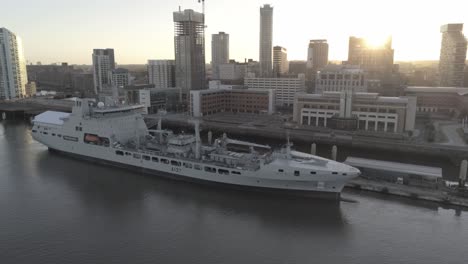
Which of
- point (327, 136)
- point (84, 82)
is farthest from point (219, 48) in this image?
point (327, 136)

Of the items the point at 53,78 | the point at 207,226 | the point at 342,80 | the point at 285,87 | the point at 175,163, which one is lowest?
the point at 207,226

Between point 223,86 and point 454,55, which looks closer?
point 223,86

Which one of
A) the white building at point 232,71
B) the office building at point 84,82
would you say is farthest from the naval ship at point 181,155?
the white building at point 232,71

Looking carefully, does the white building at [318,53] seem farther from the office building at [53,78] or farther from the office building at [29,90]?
the office building at [29,90]

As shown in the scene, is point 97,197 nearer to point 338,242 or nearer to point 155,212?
point 155,212

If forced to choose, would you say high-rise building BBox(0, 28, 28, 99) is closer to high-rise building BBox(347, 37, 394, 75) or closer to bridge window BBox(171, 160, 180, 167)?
bridge window BBox(171, 160, 180, 167)

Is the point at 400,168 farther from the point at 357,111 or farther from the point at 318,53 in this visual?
the point at 318,53
